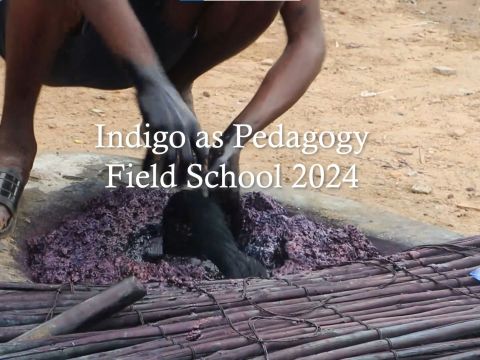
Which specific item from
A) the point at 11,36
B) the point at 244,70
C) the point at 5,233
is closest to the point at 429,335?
the point at 5,233

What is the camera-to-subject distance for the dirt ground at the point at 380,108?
3680 mm

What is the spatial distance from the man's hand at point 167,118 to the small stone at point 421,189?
6.57 feet

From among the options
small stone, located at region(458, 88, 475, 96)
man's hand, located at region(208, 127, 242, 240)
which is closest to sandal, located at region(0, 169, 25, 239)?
man's hand, located at region(208, 127, 242, 240)

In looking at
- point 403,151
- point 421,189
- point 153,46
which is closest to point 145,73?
point 153,46

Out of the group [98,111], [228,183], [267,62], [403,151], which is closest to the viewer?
[228,183]

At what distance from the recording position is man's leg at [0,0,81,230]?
2107 mm

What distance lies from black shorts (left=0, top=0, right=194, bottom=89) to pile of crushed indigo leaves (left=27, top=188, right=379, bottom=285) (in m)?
0.33

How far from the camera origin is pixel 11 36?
7.19 feet

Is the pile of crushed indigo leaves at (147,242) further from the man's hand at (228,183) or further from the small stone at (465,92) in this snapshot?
the small stone at (465,92)

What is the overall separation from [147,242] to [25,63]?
542mm

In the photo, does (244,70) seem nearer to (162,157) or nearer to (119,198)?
(119,198)

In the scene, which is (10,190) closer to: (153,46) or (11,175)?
(11,175)

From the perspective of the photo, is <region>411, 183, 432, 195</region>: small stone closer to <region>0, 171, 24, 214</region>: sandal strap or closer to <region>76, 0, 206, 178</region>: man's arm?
<region>0, 171, 24, 214</region>: sandal strap

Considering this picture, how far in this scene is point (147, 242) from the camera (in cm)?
236
